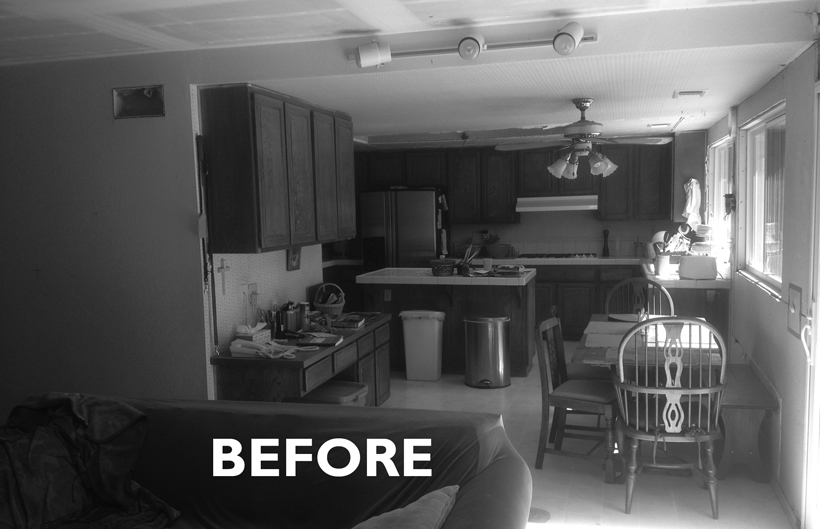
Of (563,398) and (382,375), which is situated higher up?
(563,398)

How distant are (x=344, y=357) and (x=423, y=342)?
6.09ft

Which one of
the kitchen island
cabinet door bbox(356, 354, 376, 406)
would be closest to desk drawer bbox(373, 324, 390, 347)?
cabinet door bbox(356, 354, 376, 406)

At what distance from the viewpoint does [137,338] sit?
3.96 metres

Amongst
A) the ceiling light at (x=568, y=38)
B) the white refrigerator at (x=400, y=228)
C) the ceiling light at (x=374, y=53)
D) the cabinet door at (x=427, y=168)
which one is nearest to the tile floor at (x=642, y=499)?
the ceiling light at (x=568, y=38)

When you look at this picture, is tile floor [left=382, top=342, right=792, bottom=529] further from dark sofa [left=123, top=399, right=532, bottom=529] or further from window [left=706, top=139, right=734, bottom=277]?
window [left=706, top=139, right=734, bottom=277]

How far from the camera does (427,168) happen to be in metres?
8.52

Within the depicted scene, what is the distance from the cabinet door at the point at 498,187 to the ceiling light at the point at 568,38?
17.0ft

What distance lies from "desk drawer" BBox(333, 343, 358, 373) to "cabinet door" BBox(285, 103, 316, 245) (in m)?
0.72

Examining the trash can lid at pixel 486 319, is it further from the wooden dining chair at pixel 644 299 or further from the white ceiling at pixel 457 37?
the white ceiling at pixel 457 37

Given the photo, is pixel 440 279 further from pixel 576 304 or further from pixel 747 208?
pixel 747 208

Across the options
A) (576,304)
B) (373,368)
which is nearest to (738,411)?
(373,368)

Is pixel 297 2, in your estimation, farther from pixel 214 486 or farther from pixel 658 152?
pixel 658 152

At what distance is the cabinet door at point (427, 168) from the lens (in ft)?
27.8

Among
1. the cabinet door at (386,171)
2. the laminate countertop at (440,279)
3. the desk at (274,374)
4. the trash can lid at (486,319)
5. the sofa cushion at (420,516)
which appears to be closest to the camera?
the sofa cushion at (420,516)
